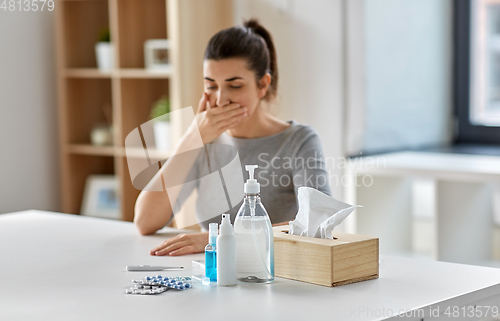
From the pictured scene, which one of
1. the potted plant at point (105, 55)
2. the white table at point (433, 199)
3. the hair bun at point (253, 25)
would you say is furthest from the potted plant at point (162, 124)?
the hair bun at point (253, 25)

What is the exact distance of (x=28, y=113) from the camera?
3.33m

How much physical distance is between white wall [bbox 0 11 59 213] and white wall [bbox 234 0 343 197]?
1.24 meters

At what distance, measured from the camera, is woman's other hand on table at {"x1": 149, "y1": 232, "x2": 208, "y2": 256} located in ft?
4.79

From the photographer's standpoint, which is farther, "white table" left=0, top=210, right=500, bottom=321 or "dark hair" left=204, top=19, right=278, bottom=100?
"dark hair" left=204, top=19, right=278, bottom=100

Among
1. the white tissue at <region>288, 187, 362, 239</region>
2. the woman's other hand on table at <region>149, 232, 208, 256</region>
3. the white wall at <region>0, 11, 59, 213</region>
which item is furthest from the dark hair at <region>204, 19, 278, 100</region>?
the white wall at <region>0, 11, 59, 213</region>

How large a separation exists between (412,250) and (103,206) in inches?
63.9

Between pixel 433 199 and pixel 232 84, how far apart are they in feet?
4.29

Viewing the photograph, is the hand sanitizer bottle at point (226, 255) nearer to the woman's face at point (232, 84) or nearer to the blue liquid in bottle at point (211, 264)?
the blue liquid in bottle at point (211, 264)

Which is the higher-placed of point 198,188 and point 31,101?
point 31,101

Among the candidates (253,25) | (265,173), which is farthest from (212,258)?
(253,25)

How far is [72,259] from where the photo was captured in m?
1.45

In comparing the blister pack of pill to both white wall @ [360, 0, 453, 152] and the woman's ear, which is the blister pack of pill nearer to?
the woman's ear

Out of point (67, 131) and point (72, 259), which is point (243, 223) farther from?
point (67, 131)

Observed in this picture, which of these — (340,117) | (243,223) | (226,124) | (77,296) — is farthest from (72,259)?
(340,117)
